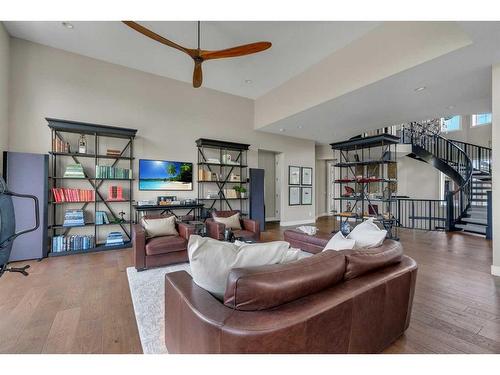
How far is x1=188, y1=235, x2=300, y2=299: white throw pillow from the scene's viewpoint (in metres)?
1.27

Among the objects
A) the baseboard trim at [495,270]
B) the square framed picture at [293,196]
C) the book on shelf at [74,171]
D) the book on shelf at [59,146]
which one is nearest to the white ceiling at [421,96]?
the square framed picture at [293,196]

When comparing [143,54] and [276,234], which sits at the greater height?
[143,54]

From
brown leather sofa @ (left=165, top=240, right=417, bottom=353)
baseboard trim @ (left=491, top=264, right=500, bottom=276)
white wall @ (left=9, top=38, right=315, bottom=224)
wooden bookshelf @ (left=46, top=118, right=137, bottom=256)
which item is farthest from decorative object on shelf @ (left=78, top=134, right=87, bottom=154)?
baseboard trim @ (left=491, top=264, right=500, bottom=276)

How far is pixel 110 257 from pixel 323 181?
27.1ft

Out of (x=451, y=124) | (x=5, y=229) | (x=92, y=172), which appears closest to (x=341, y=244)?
(x=5, y=229)

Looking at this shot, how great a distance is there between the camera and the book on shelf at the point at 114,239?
4500 mm

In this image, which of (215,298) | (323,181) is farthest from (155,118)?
(323,181)

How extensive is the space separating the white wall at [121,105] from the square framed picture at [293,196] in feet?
5.50

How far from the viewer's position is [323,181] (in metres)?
9.94

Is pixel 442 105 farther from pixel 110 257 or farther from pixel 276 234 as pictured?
pixel 110 257

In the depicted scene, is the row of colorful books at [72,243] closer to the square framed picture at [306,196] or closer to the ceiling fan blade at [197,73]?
the ceiling fan blade at [197,73]
